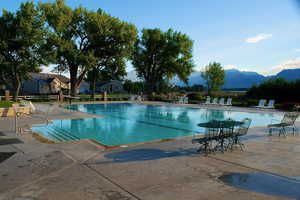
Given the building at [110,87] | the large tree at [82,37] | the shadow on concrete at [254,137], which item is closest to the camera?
the shadow on concrete at [254,137]

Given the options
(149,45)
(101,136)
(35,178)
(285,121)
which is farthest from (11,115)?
(149,45)

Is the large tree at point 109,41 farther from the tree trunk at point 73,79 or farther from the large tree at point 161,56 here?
the large tree at point 161,56

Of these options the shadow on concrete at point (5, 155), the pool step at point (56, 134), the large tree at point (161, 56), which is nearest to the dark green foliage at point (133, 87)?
the large tree at point (161, 56)

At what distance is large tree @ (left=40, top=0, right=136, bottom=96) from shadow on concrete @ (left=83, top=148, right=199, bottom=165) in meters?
24.5

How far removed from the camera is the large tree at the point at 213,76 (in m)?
48.1

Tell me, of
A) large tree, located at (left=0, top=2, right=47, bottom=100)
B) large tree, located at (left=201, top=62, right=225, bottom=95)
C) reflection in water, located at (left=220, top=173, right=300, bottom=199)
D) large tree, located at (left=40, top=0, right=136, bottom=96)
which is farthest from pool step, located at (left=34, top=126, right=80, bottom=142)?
large tree, located at (left=201, top=62, right=225, bottom=95)

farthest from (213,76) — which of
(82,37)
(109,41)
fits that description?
(82,37)

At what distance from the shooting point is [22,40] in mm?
24453

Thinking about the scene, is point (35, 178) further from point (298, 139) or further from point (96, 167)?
point (298, 139)

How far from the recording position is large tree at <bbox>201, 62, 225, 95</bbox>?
48094mm

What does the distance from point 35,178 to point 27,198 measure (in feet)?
2.60

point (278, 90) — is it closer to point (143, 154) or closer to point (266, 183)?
point (143, 154)

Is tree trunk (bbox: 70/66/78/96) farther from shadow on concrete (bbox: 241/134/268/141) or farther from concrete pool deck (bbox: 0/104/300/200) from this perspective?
shadow on concrete (bbox: 241/134/268/141)

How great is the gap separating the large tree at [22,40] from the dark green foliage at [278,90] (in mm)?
23584
